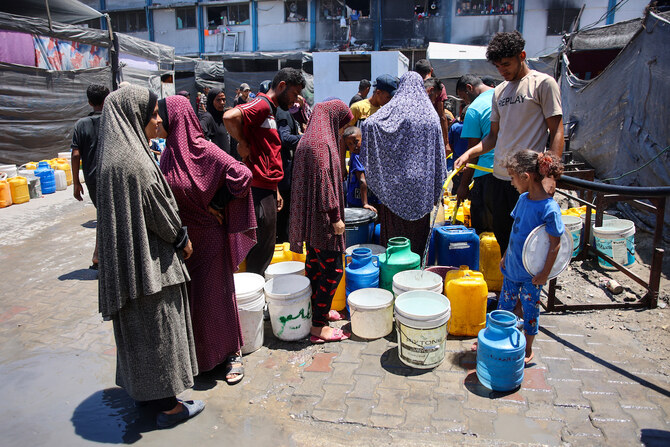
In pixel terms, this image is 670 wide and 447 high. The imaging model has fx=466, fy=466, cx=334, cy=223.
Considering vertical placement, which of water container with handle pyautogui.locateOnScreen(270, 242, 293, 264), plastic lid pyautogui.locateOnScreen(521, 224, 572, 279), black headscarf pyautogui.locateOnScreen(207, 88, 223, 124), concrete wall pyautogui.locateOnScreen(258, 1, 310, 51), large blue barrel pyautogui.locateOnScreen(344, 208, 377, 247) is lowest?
water container with handle pyautogui.locateOnScreen(270, 242, 293, 264)

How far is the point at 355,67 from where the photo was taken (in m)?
20.4

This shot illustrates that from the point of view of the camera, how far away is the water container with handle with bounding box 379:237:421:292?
392 centimetres

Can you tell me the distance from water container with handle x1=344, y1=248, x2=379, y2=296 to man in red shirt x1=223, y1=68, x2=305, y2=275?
722 millimetres

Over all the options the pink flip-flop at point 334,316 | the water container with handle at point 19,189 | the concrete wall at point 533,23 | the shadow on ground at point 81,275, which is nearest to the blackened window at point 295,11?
the concrete wall at point 533,23

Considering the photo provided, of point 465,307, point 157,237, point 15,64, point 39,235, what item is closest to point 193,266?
point 157,237

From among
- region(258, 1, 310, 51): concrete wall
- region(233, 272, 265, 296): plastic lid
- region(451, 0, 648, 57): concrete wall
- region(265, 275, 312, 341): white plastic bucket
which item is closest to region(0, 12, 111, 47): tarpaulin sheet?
region(233, 272, 265, 296): plastic lid

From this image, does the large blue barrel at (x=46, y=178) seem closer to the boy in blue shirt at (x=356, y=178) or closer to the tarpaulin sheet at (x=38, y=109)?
the tarpaulin sheet at (x=38, y=109)

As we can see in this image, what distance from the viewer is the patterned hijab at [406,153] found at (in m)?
4.04

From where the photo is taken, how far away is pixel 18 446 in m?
2.54

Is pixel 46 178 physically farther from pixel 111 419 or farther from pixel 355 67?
pixel 355 67

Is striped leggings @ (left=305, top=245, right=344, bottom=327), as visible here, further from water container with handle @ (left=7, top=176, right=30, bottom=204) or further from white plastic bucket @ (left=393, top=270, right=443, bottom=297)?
water container with handle @ (left=7, top=176, right=30, bottom=204)

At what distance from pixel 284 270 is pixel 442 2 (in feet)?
90.0

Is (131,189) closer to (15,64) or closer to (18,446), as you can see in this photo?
(18,446)

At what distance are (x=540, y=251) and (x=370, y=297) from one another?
1.38m
